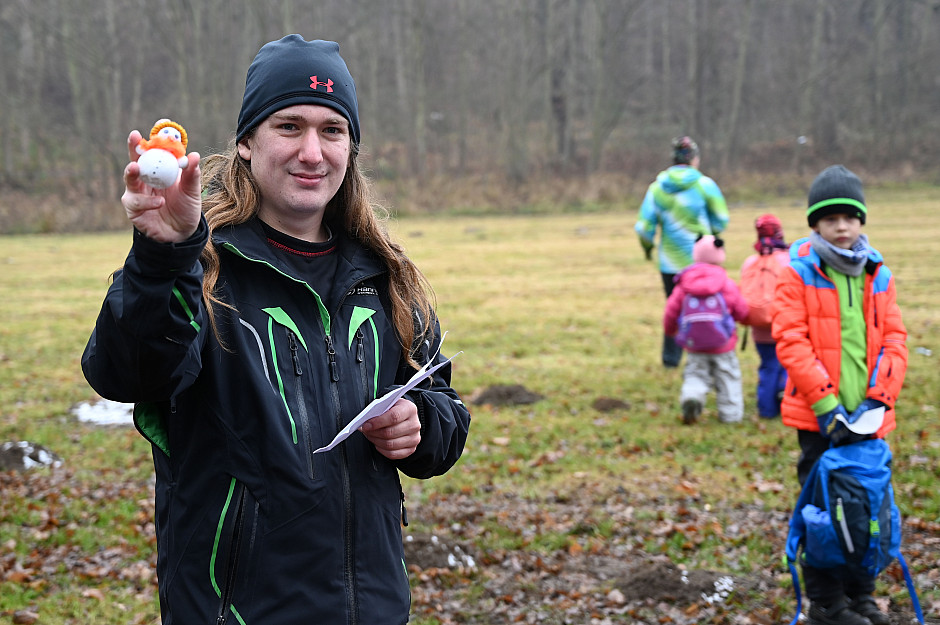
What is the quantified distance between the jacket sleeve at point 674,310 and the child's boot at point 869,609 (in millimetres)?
3975

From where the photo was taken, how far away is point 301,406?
218 centimetres

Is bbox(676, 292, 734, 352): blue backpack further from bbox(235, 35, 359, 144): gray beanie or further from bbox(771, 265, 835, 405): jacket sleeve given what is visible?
bbox(235, 35, 359, 144): gray beanie

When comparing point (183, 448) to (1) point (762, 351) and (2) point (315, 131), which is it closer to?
(2) point (315, 131)

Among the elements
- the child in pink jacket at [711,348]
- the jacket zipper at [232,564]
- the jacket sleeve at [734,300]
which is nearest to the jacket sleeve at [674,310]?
the child in pink jacket at [711,348]

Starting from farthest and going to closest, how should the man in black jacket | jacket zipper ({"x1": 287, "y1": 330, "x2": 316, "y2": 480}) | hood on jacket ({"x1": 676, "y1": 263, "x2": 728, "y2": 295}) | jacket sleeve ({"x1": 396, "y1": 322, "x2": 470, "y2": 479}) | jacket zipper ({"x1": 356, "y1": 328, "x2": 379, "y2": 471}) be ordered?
hood on jacket ({"x1": 676, "y1": 263, "x2": 728, "y2": 295})
jacket sleeve ({"x1": 396, "y1": 322, "x2": 470, "y2": 479})
jacket zipper ({"x1": 356, "y1": 328, "x2": 379, "y2": 471})
jacket zipper ({"x1": 287, "y1": 330, "x2": 316, "y2": 480})
the man in black jacket

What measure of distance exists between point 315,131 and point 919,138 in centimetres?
4276

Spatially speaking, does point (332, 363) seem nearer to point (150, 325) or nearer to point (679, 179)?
point (150, 325)

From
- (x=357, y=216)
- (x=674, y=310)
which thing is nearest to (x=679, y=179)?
(x=674, y=310)

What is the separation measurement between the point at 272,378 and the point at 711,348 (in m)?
6.39

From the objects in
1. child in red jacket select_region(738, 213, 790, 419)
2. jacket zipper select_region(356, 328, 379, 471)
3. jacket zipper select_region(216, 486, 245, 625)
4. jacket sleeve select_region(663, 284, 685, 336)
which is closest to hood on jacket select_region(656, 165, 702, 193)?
child in red jacket select_region(738, 213, 790, 419)

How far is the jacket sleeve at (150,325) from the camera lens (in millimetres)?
1856

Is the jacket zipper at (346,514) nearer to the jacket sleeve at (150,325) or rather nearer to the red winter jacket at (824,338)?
the jacket sleeve at (150,325)

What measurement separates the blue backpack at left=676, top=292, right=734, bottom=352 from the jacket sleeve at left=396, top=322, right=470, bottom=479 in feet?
18.7

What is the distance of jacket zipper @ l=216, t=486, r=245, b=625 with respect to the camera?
2.10m
